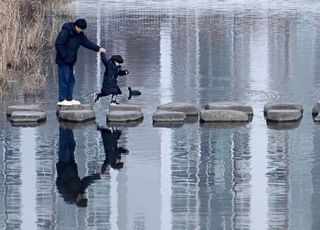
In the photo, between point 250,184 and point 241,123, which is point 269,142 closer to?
point 241,123

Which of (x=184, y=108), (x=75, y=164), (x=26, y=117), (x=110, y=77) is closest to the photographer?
(x=75, y=164)

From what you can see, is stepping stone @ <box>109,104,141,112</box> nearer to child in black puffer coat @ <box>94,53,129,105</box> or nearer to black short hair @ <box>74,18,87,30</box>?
child in black puffer coat @ <box>94,53,129,105</box>

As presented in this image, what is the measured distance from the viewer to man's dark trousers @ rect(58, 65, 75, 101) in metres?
17.3

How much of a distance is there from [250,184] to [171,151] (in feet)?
6.66

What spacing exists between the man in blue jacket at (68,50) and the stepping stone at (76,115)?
73 centimetres

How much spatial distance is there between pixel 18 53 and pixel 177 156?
945cm

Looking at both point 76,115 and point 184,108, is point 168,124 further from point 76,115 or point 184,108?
point 76,115

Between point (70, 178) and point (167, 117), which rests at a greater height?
point (167, 117)

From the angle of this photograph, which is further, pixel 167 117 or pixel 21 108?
pixel 21 108

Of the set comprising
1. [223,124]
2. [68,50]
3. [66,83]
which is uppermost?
[68,50]

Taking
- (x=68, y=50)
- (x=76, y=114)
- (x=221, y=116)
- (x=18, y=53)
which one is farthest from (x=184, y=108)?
(x=18, y=53)

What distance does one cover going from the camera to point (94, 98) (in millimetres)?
18219

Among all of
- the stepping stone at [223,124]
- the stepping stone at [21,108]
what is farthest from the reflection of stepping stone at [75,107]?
the stepping stone at [223,124]

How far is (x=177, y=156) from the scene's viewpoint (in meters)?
13.8
